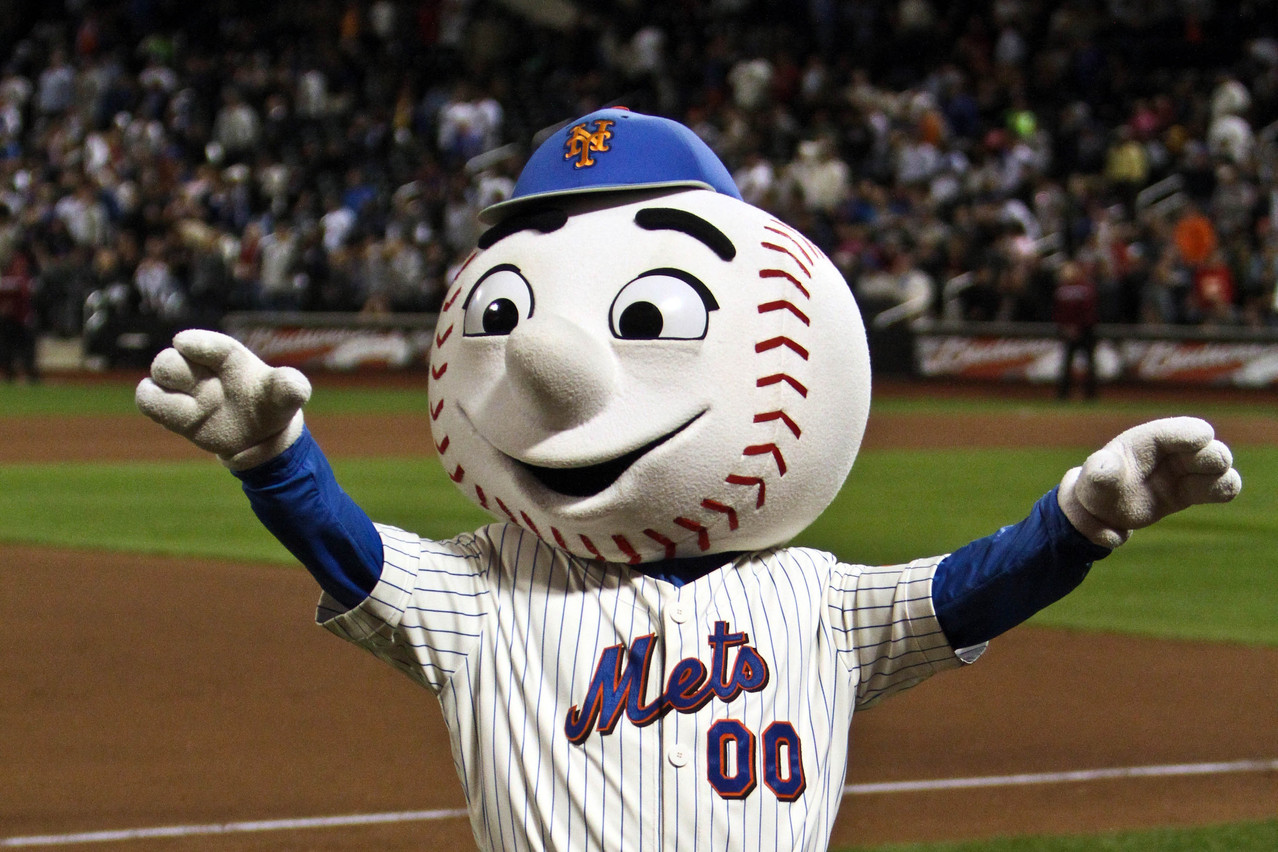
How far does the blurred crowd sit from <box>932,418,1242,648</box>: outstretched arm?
17.1 meters

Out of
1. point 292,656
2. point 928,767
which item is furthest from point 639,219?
point 292,656

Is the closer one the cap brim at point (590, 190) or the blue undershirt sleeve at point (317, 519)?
the blue undershirt sleeve at point (317, 519)

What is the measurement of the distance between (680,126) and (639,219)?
24 centimetres

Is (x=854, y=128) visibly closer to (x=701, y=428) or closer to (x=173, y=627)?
(x=173, y=627)

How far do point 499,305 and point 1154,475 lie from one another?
102 centimetres

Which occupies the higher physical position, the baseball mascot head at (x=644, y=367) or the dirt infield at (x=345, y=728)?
the baseball mascot head at (x=644, y=367)

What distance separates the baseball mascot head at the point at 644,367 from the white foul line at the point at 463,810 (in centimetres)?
183

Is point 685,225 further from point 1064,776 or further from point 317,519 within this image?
point 1064,776

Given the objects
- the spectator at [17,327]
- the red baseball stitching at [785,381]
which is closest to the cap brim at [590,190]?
the red baseball stitching at [785,381]

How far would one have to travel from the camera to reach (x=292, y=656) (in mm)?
6125

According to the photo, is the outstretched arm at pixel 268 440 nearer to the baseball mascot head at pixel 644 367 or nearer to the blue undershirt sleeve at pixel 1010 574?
the baseball mascot head at pixel 644 367

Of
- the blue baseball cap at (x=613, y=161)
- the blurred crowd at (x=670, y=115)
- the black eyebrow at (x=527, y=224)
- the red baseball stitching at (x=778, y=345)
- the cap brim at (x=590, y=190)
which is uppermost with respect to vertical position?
the blue baseball cap at (x=613, y=161)

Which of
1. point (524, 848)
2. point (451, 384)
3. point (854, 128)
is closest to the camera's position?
point (524, 848)

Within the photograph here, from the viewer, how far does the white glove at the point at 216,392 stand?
7.26ft
